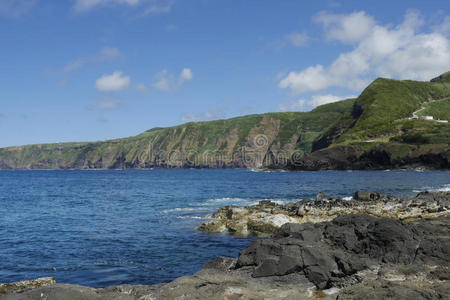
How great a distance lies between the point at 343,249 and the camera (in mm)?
15586

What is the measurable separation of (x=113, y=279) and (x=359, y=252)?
11599mm

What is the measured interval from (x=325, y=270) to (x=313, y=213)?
1969 centimetres

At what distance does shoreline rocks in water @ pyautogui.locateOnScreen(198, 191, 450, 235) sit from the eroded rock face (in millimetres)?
10531

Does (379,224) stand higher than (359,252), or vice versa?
(379,224)

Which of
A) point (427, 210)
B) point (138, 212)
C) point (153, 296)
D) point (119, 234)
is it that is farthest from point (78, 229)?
point (427, 210)

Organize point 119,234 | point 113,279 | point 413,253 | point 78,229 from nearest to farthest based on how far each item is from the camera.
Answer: point 413,253 < point 113,279 < point 119,234 < point 78,229

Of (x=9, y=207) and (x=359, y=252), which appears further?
(x=9, y=207)

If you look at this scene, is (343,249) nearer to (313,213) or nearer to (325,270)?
(325,270)

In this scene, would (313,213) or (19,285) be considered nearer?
(19,285)

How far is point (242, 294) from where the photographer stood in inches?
377

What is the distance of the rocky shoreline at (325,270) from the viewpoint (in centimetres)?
940

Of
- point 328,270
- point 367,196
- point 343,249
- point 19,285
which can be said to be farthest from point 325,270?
point 367,196

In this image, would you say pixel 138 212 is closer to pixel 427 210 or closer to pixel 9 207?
pixel 9 207

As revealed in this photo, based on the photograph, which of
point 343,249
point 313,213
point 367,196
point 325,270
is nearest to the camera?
point 325,270
